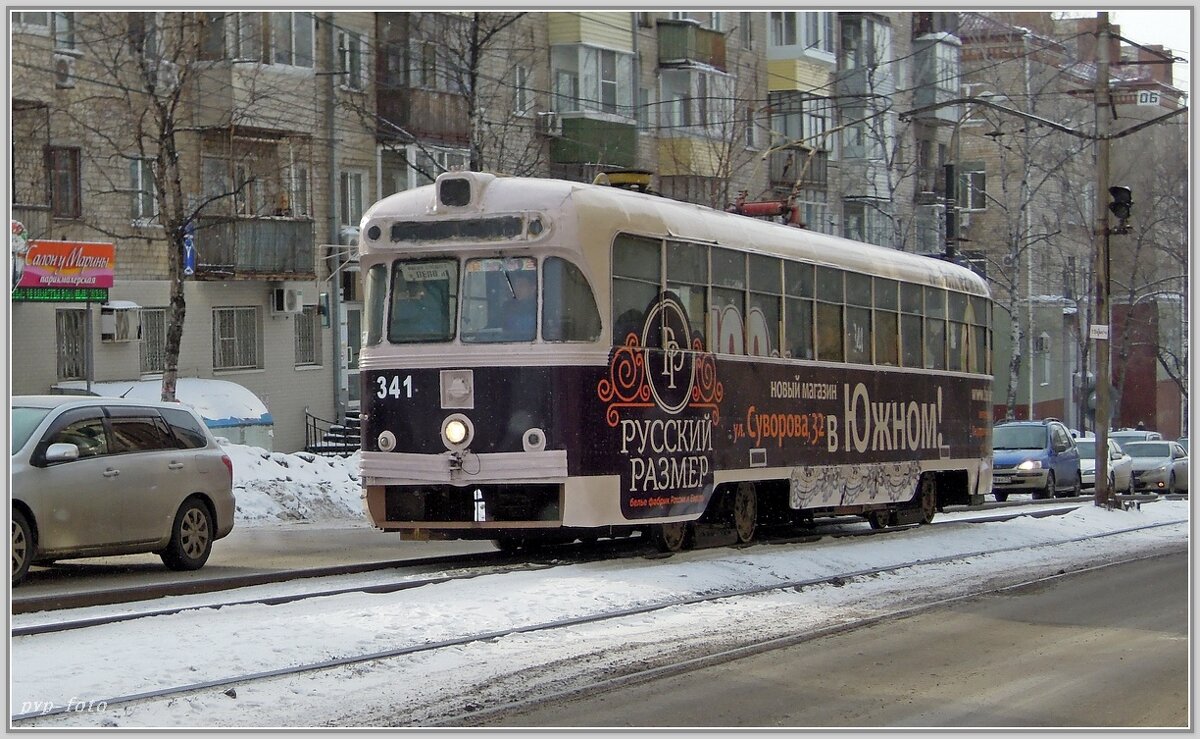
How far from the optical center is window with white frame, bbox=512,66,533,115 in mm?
35916

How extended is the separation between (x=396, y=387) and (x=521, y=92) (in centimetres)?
2242

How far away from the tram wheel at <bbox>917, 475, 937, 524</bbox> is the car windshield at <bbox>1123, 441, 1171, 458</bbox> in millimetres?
18149

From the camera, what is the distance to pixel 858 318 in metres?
20.0

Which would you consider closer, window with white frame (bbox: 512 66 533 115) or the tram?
the tram

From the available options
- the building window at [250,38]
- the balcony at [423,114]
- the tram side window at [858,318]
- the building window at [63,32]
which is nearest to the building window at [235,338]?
the balcony at [423,114]

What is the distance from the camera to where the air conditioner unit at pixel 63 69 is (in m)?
29.4

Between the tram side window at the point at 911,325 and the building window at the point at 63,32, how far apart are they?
14834mm

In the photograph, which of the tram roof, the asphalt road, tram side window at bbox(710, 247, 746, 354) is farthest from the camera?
tram side window at bbox(710, 247, 746, 354)

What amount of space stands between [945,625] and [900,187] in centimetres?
4216

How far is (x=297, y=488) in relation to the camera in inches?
966

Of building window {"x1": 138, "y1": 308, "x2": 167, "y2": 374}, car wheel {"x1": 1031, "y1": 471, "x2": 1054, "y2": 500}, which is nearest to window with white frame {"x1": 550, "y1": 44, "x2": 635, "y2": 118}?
building window {"x1": 138, "y1": 308, "x2": 167, "y2": 374}

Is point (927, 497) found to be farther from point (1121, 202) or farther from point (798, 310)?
point (1121, 202)

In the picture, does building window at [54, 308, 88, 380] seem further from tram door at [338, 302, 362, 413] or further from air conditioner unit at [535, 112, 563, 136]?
air conditioner unit at [535, 112, 563, 136]

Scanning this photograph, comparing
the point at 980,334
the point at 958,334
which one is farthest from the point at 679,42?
the point at 958,334
